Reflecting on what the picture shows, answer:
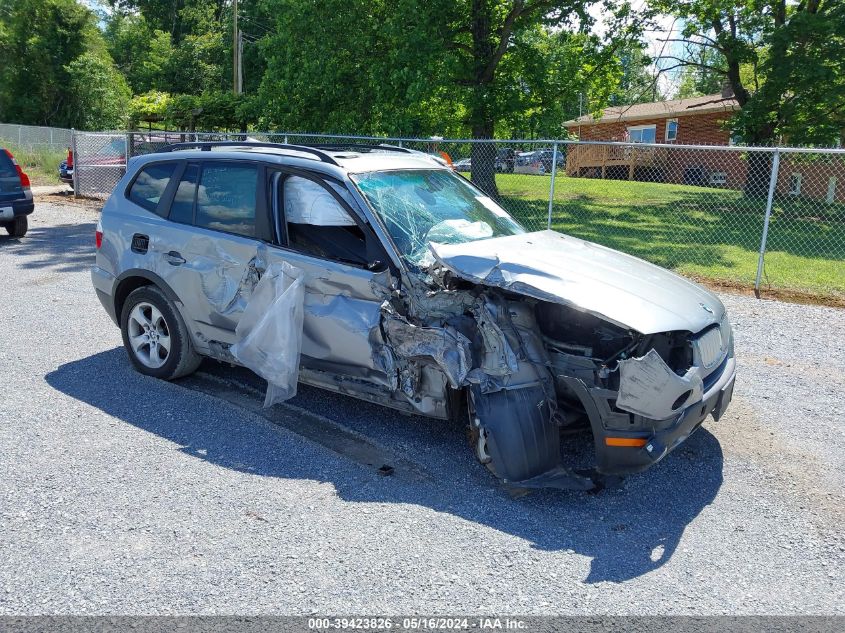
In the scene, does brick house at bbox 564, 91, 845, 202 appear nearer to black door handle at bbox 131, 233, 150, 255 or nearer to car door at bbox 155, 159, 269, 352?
car door at bbox 155, 159, 269, 352

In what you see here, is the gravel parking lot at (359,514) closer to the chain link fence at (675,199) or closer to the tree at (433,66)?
the chain link fence at (675,199)

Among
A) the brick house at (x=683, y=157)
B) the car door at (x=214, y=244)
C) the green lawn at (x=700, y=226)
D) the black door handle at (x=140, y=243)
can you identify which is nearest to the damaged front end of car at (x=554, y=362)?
the car door at (x=214, y=244)

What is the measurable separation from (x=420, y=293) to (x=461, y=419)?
115 cm

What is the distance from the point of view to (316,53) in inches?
691

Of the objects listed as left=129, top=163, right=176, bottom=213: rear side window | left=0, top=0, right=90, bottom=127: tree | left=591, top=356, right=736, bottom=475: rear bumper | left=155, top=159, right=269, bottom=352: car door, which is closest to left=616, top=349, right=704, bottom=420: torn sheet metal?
left=591, top=356, right=736, bottom=475: rear bumper

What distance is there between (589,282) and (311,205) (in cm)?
197

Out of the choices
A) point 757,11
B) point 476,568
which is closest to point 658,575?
point 476,568

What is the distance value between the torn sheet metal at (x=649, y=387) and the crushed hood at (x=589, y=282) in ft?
0.58

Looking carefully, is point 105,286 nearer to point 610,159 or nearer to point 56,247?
point 56,247

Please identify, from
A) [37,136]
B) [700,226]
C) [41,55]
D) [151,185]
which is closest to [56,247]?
[151,185]

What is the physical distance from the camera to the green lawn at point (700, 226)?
11305 millimetres

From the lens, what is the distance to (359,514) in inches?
148

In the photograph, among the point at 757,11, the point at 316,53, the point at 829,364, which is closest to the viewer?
the point at 829,364

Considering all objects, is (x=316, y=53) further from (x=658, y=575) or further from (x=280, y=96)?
(x=658, y=575)
